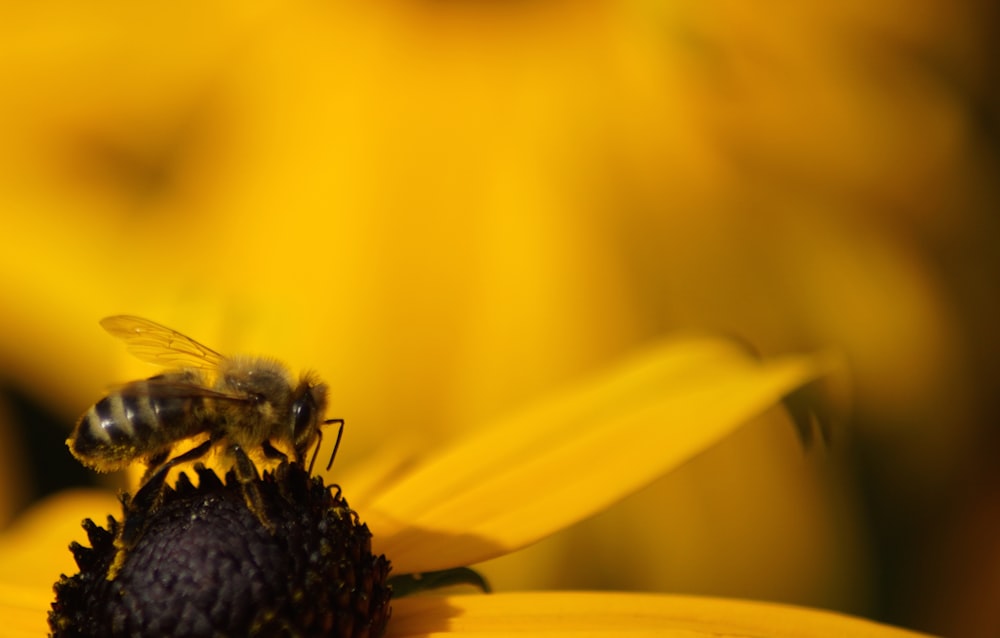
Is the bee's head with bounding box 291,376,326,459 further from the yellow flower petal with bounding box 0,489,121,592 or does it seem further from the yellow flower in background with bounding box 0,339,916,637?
the yellow flower petal with bounding box 0,489,121,592

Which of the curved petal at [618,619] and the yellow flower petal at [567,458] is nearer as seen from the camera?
the curved petal at [618,619]

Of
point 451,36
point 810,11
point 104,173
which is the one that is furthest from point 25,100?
point 810,11

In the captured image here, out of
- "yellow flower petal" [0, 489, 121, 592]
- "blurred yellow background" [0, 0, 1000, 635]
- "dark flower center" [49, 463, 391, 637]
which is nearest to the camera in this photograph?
"dark flower center" [49, 463, 391, 637]

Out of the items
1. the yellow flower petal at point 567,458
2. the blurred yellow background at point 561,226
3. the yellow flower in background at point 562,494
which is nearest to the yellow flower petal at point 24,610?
the yellow flower in background at point 562,494

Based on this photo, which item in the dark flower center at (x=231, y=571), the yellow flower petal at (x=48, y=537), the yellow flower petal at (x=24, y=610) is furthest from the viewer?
the yellow flower petal at (x=48, y=537)

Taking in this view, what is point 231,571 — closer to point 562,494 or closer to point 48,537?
point 562,494

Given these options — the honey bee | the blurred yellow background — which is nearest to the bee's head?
the honey bee

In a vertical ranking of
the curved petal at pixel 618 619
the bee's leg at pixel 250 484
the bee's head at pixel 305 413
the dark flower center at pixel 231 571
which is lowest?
the curved petal at pixel 618 619

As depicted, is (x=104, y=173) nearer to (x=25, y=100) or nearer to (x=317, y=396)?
(x=25, y=100)

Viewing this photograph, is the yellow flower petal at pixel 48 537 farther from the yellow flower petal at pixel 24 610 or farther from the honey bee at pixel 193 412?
the honey bee at pixel 193 412
